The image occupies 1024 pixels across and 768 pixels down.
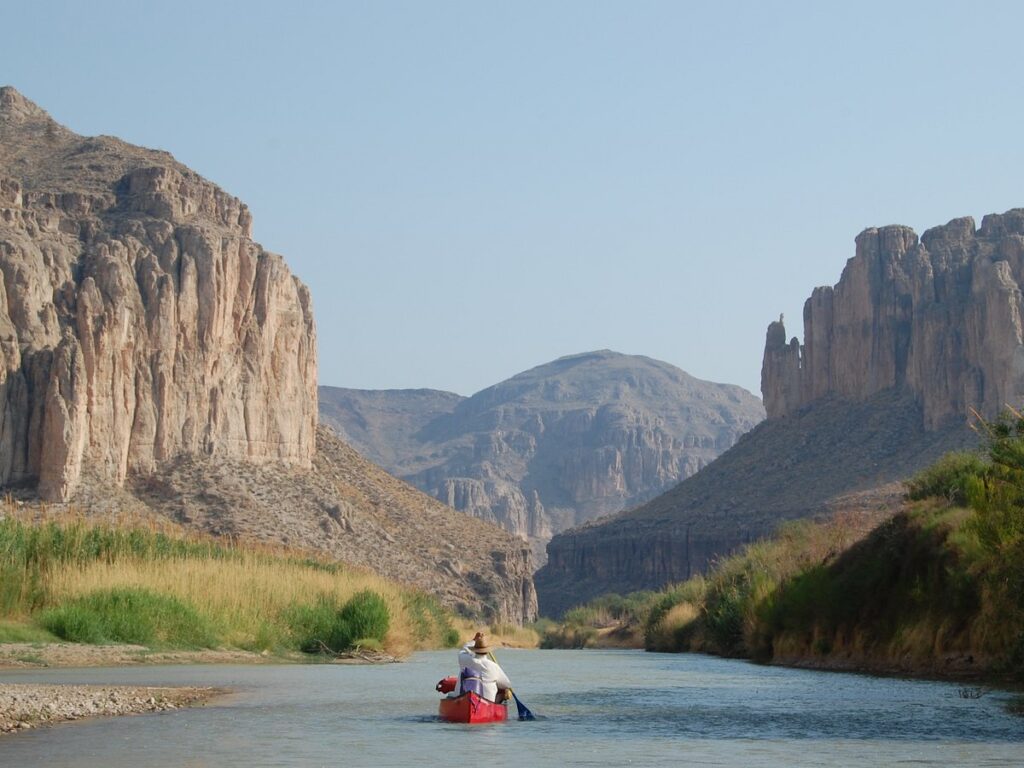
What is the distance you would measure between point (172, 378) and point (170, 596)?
55497mm

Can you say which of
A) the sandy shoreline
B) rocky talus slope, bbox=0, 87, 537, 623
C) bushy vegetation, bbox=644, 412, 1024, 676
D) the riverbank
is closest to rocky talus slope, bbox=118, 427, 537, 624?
rocky talus slope, bbox=0, 87, 537, 623

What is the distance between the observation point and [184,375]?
9875 cm

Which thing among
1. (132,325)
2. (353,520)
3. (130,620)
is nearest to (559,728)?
(130,620)

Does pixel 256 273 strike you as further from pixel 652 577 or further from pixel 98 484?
pixel 652 577

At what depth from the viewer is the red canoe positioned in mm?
25406

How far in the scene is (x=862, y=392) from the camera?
136125 millimetres

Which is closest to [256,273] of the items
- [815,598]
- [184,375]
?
[184,375]

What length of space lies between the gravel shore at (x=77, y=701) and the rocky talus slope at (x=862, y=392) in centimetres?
8001

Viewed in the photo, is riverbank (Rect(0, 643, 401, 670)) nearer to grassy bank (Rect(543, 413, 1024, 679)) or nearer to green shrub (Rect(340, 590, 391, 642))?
green shrub (Rect(340, 590, 391, 642))

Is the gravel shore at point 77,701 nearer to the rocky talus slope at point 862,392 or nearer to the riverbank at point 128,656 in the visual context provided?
the riverbank at point 128,656

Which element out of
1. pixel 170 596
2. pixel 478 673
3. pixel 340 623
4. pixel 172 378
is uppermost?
pixel 172 378

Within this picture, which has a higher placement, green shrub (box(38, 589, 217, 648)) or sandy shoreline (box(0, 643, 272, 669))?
green shrub (box(38, 589, 217, 648))

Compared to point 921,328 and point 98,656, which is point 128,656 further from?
point 921,328

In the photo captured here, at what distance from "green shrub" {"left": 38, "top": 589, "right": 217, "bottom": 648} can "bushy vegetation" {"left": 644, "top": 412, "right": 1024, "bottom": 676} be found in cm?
1538
